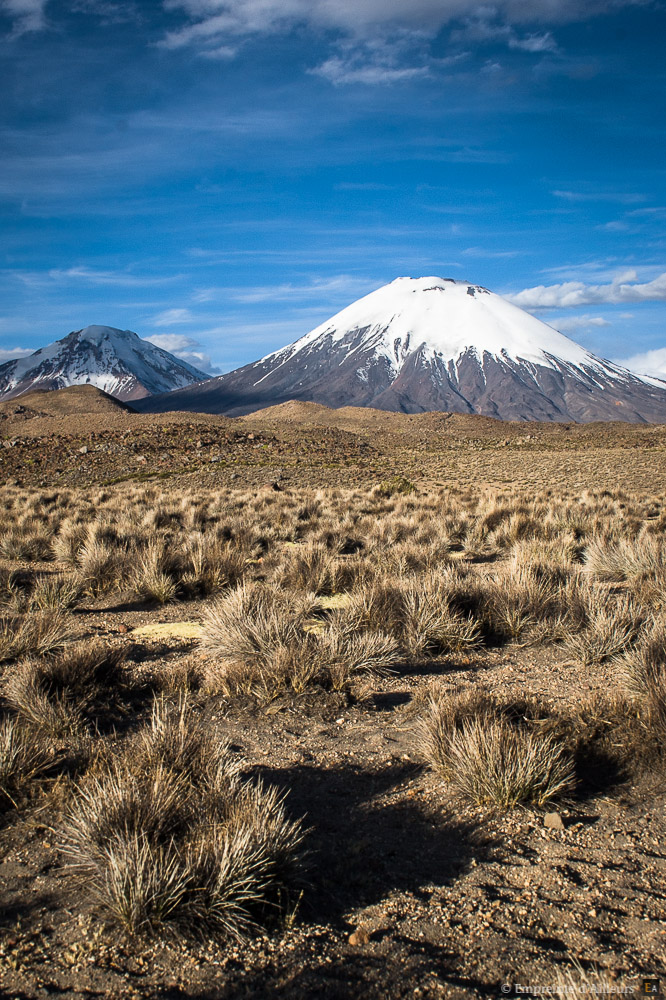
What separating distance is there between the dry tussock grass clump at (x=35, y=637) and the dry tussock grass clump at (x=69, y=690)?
46 cm

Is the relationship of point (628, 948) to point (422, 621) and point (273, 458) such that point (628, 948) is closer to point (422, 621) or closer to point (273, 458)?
point (422, 621)

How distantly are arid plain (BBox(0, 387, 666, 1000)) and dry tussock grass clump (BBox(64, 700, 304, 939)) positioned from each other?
1 cm

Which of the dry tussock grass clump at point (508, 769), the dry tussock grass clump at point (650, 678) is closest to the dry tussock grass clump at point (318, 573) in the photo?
the dry tussock grass clump at point (650, 678)

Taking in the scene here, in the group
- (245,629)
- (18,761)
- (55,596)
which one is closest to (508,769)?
(18,761)

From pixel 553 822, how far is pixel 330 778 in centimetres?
115

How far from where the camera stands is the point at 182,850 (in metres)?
2.42

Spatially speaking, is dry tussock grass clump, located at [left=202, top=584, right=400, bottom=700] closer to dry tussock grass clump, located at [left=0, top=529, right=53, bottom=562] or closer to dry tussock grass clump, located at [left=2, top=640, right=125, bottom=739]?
dry tussock grass clump, located at [left=2, top=640, right=125, bottom=739]

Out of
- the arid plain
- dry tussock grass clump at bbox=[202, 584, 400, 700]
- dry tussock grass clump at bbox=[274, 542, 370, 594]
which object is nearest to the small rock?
the arid plain

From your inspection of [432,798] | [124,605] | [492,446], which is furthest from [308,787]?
[492,446]

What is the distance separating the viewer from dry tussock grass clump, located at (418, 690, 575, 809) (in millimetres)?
3076

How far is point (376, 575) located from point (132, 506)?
971cm

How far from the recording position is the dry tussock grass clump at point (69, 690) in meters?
3.75

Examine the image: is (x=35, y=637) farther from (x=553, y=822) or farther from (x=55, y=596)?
(x=553, y=822)

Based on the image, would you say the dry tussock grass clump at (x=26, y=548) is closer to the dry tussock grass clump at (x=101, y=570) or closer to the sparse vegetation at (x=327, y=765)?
the sparse vegetation at (x=327, y=765)
